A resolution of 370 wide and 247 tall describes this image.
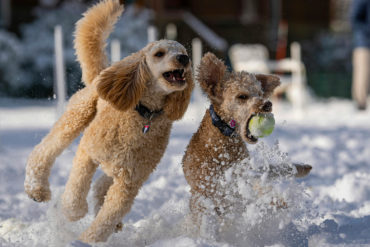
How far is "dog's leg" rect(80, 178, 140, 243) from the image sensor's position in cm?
277

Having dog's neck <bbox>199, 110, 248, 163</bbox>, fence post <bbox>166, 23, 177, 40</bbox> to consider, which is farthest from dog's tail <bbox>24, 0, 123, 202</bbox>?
fence post <bbox>166, 23, 177, 40</bbox>

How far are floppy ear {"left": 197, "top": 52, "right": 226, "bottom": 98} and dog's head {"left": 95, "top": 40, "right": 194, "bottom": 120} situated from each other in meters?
0.32

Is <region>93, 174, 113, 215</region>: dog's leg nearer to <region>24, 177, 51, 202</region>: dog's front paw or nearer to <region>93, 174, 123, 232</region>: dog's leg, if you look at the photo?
<region>93, 174, 123, 232</region>: dog's leg

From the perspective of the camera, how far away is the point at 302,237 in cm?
277

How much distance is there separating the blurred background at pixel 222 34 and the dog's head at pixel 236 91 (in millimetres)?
7496

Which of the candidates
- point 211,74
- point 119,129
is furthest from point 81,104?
point 211,74

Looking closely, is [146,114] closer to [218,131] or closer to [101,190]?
[218,131]

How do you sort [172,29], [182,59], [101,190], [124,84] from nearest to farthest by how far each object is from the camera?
1. [182,59]
2. [124,84]
3. [101,190]
4. [172,29]

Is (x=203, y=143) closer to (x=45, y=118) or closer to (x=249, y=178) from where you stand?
(x=249, y=178)

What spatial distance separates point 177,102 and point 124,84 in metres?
0.31

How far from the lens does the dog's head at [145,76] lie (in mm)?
2637

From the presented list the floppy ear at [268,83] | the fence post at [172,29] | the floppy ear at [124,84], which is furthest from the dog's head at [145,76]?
the fence post at [172,29]

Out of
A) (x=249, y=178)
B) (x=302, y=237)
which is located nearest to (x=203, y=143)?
(x=249, y=178)

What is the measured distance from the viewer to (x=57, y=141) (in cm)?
309
